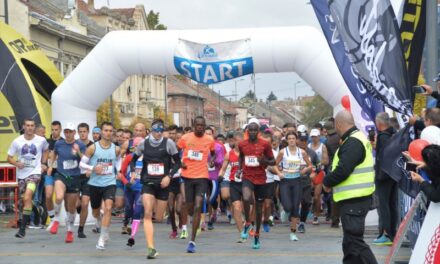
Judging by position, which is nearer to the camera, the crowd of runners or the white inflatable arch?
the crowd of runners

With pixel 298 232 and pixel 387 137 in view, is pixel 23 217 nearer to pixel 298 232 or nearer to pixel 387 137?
pixel 298 232

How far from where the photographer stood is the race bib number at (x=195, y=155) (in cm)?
1355

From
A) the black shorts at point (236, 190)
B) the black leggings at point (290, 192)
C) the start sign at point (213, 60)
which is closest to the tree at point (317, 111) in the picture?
the start sign at point (213, 60)

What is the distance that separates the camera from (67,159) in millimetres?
14633

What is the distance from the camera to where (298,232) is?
1609cm

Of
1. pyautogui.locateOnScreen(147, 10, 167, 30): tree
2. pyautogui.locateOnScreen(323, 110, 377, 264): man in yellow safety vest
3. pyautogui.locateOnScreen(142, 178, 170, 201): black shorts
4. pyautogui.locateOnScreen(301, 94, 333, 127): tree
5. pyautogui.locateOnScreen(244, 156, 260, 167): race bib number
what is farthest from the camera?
pyautogui.locateOnScreen(301, 94, 333, 127): tree

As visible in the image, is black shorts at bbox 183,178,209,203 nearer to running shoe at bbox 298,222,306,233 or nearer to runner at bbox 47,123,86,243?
runner at bbox 47,123,86,243

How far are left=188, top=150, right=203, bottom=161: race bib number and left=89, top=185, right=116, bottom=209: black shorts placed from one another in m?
1.23

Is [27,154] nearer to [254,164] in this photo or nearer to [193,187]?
[193,187]

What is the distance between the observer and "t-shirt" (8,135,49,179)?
15.0m

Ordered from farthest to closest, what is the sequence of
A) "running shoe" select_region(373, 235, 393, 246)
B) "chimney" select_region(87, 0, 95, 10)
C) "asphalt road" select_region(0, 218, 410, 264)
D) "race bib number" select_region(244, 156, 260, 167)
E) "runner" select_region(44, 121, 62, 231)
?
"chimney" select_region(87, 0, 95, 10) < "runner" select_region(44, 121, 62, 231) < "race bib number" select_region(244, 156, 260, 167) < "running shoe" select_region(373, 235, 393, 246) < "asphalt road" select_region(0, 218, 410, 264)

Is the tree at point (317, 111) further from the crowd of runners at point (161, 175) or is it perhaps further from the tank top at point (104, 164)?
the tank top at point (104, 164)

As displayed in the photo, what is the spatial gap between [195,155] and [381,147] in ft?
8.98

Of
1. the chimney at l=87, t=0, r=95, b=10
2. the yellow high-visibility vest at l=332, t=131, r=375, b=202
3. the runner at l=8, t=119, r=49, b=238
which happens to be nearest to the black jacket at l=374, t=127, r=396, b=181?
the yellow high-visibility vest at l=332, t=131, r=375, b=202
